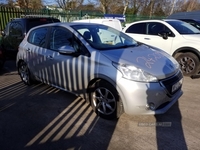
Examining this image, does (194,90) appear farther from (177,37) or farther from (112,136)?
(112,136)

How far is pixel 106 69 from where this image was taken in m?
2.89

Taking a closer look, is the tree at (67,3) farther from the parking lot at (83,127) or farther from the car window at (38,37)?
the parking lot at (83,127)

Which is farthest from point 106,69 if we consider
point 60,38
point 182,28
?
point 182,28

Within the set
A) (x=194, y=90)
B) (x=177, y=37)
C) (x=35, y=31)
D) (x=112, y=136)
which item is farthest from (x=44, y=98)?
(x=177, y=37)

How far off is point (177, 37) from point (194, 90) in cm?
183

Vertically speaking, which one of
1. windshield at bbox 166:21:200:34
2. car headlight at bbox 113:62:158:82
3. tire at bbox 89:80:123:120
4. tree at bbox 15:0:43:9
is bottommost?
tire at bbox 89:80:123:120

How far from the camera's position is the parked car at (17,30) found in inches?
268

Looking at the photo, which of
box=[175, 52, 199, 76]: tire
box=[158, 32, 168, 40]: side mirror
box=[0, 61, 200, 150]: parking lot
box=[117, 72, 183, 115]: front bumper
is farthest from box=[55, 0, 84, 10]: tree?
box=[117, 72, 183, 115]: front bumper

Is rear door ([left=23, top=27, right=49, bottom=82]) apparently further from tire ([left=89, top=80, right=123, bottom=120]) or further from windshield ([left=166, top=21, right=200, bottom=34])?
windshield ([left=166, top=21, right=200, bottom=34])

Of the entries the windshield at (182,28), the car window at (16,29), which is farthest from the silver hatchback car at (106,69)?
the car window at (16,29)

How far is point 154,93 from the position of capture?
8.91ft

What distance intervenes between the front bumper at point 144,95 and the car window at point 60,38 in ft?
4.57

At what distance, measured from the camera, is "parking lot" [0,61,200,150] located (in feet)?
8.47

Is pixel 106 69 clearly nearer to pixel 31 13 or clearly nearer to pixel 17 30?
pixel 17 30
